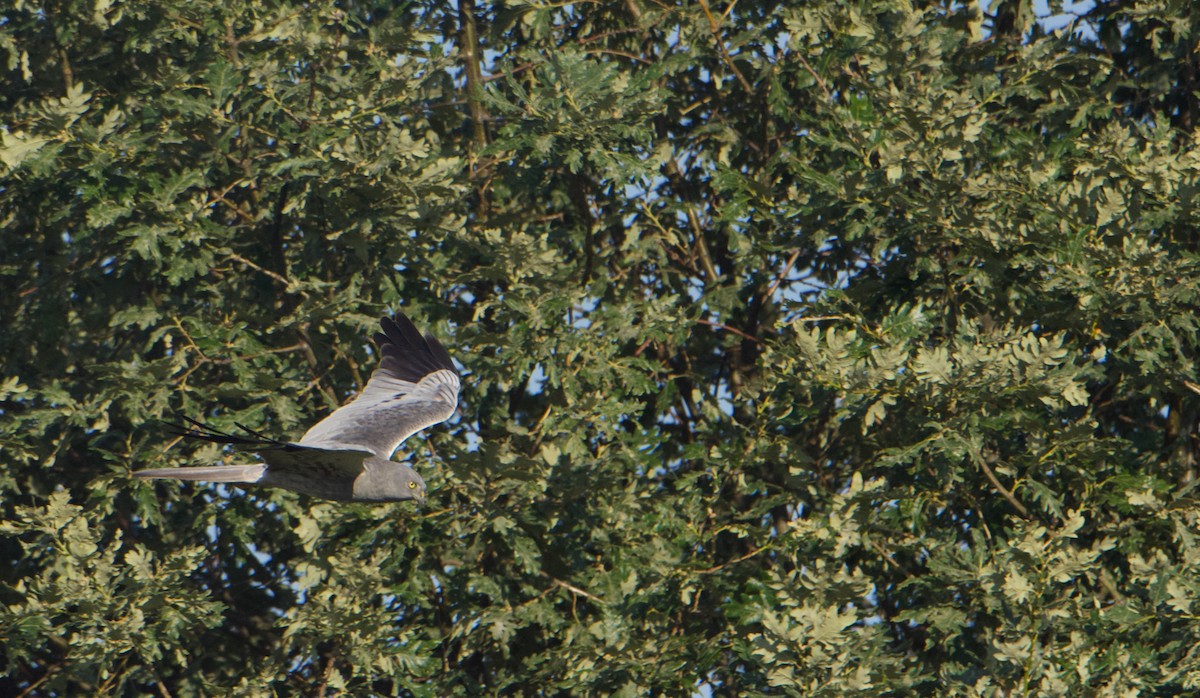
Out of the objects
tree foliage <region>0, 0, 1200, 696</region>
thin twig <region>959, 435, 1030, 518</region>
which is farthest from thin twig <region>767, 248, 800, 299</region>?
thin twig <region>959, 435, 1030, 518</region>

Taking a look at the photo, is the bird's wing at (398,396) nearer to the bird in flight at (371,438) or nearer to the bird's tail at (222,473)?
the bird in flight at (371,438)

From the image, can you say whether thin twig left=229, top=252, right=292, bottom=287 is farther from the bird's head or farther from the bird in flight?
the bird's head

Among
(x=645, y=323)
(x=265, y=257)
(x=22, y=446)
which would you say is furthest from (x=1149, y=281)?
(x=22, y=446)

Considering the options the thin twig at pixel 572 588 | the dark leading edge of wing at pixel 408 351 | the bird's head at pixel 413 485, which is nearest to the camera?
the bird's head at pixel 413 485

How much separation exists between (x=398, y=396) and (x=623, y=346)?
4.73ft

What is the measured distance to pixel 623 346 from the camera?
10445 mm

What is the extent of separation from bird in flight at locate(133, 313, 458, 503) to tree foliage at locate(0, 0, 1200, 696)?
22cm

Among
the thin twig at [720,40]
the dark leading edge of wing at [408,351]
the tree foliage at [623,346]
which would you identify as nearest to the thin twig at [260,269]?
the tree foliage at [623,346]

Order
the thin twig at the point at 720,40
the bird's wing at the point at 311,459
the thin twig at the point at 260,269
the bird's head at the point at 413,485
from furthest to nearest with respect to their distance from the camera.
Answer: the thin twig at the point at 720,40 < the thin twig at the point at 260,269 < the bird's head at the point at 413,485 < the bird's wing at the point at 311,459

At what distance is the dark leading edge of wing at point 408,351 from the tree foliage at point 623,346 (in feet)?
0.52

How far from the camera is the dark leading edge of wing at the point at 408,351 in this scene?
9.91 m

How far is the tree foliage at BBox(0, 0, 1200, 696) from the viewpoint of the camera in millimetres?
8883

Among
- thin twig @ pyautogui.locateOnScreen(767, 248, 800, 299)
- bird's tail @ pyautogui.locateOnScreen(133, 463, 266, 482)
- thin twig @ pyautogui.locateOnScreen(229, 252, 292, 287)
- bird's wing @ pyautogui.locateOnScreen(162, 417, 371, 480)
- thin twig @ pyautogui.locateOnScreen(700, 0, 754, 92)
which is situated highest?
thin twig @ pyautogui.locateOnScreen(700, 0, 754, 92)

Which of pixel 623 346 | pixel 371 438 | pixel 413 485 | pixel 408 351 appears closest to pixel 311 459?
pixel 413 485
